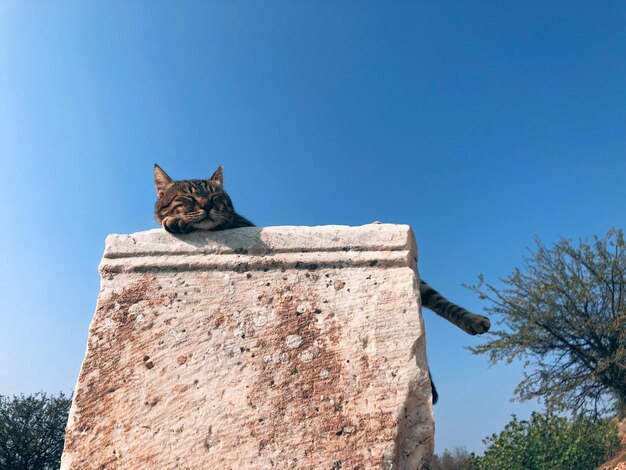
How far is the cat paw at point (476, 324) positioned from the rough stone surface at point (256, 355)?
17.7 inches

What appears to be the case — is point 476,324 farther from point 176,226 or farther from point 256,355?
point 176,226

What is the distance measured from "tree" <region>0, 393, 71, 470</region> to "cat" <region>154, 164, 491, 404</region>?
13472 millimetres

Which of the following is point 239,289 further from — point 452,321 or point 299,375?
point 452,321

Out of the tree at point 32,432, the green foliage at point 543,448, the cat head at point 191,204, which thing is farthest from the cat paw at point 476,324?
the tree at point 32,432

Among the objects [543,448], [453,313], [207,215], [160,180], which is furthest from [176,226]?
[543,448]

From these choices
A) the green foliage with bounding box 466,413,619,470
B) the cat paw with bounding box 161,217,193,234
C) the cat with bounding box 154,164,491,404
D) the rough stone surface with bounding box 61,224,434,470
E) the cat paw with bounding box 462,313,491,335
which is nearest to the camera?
the rough stone surface with bounding box 61,224,434,470

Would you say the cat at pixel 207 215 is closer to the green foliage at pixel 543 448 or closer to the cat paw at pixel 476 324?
→ the cat paw at pixel 476 324

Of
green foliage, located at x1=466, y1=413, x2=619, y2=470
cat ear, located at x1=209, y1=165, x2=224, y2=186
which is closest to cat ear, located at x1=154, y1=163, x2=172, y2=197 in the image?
cat ear, located at x1=209, y1=165, x2=224, y2=186

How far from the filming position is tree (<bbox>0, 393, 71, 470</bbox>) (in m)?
14.0

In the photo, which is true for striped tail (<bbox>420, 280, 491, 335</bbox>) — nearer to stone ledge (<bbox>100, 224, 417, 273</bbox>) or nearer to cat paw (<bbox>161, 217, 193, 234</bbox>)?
stone ledge (<bbox>100, 224, 417, 273</bbox>)

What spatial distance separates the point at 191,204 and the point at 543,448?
11.7 meters

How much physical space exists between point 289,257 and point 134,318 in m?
1.01

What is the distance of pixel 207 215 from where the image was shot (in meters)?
3.33

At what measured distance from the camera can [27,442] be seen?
14242mm
